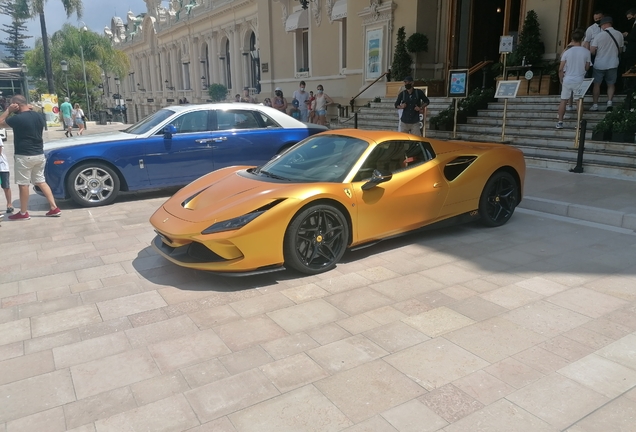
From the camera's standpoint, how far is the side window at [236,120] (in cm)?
872

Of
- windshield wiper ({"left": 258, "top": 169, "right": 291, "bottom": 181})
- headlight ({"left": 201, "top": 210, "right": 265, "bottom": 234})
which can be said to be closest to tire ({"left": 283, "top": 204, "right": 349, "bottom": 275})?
headlight ({"left": 201, "top": 210, "right": 265, "bottom": 234})

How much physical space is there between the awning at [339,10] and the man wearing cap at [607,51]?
1201 cm

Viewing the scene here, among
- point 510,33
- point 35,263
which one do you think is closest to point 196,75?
point 510,33

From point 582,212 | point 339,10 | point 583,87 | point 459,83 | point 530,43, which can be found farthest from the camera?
point 339,10

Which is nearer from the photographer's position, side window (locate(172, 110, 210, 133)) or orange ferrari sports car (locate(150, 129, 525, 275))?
orange ferrari sports car (locate(150, 129, 525, 275))

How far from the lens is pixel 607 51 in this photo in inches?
393

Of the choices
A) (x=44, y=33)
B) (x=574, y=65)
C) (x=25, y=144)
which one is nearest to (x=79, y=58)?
(x=44, y=33)

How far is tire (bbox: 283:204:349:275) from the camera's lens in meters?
4.54

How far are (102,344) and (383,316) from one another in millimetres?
2106

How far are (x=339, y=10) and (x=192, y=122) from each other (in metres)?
14.4

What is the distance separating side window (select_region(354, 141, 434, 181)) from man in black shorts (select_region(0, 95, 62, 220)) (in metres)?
4.84

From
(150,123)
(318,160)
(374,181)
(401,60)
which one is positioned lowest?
(374,181)

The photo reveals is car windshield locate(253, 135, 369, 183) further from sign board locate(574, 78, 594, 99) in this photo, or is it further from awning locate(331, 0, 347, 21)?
awning locate(331, 0, 347, 21)

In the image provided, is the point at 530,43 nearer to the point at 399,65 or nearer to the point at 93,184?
the point at 399,65
